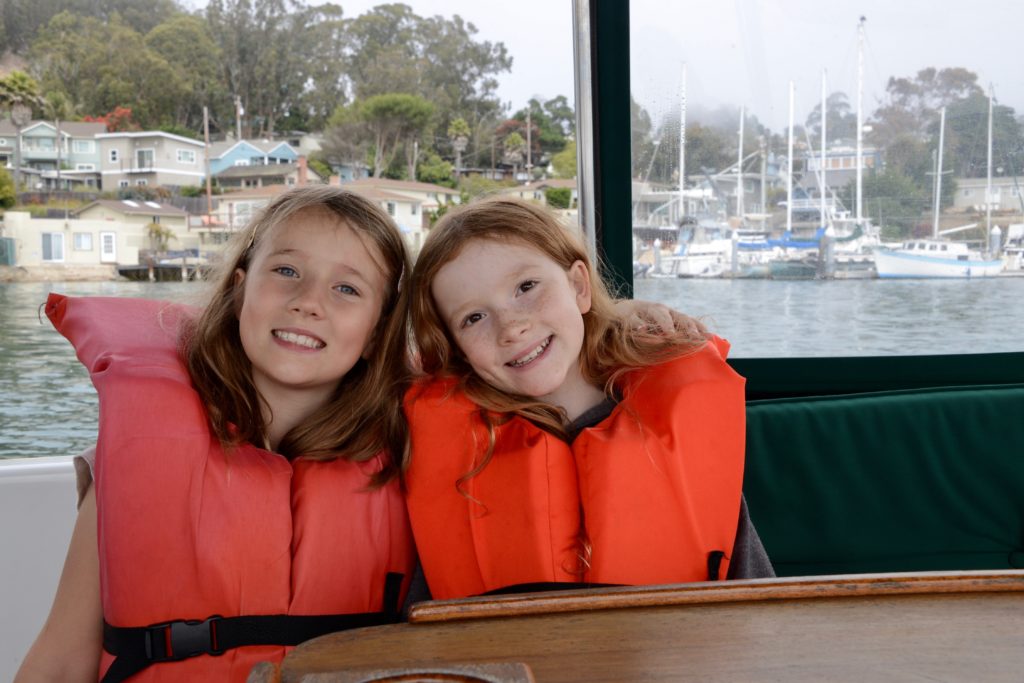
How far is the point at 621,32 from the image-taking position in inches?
101

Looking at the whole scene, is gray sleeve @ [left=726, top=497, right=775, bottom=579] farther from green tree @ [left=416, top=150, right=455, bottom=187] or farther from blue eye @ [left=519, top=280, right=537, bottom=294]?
green tree @ [left=416, top=150, right=455, bottom=187]

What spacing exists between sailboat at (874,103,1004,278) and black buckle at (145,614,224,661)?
2.12 metres

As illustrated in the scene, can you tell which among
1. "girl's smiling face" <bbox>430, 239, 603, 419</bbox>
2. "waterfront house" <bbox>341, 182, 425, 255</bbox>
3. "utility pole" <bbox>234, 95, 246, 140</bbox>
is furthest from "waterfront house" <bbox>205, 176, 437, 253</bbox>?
"girl's smiling face" <bbox>430, 239, 603, 419</bbox>

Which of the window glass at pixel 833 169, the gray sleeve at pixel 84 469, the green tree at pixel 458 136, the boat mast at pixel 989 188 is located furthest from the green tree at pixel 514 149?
the gray sleeve at pixel 84 469

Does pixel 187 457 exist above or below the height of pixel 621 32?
below

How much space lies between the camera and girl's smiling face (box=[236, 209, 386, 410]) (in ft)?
5.84

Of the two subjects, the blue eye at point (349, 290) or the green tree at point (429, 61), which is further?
the green tree at point (429, 61)

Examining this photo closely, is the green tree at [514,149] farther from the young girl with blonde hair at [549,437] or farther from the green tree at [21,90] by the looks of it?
the green tree at [21,90]

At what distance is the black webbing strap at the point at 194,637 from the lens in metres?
1.58

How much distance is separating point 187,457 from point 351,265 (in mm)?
478

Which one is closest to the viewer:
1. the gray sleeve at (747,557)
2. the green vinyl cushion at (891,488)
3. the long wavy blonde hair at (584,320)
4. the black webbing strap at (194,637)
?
the black webbing strap at (194,637)

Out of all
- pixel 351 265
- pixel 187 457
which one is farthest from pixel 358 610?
pixel 351 265

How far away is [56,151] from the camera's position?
9.97ft

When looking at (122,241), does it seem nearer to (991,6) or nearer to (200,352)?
(200,352)
